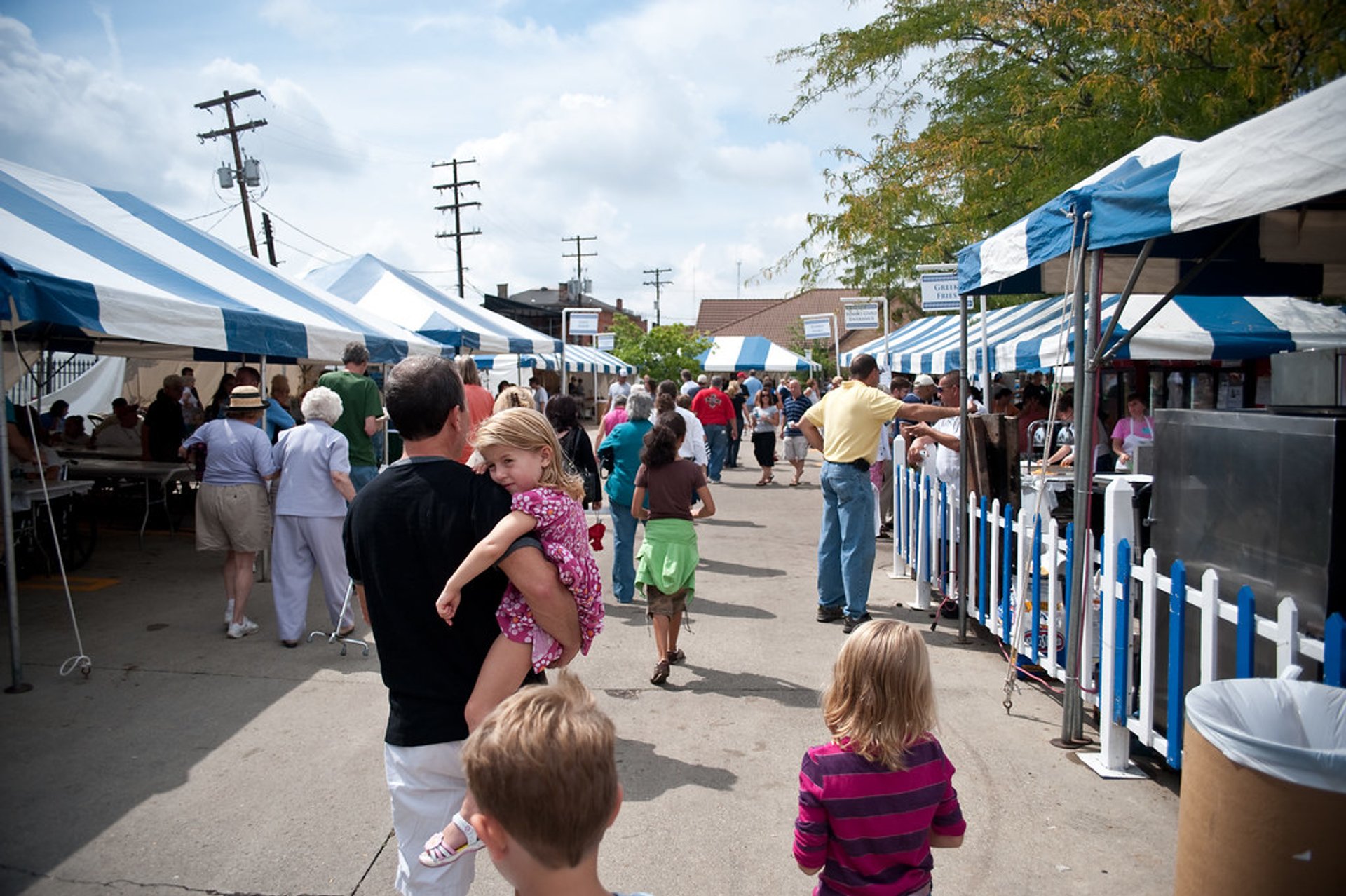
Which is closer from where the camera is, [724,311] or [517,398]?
[517,398]

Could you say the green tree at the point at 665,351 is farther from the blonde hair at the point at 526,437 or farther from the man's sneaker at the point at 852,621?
the blonde hair at the point at 526,437

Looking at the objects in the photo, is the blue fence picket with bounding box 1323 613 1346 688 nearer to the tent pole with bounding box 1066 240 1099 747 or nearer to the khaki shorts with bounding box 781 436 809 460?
the tent pole with bounding box 1066 240 1099 747

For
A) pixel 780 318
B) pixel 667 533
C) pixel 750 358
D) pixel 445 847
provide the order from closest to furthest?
pixel 445 847
pixel 667 533
pixel 750 358
pixel 780 318

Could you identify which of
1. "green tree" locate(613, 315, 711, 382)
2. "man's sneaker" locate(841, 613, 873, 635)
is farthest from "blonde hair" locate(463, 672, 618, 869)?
"green tree" locate(613, 315, 711, 382)

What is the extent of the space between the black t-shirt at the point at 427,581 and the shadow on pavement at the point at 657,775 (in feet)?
6.47

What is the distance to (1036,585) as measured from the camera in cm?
511

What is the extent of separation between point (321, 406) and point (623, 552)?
2.79 meters

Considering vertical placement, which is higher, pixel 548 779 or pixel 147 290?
pixel 147 290

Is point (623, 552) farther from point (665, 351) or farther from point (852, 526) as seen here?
point (665, 351)

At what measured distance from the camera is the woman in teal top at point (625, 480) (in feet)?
24.8

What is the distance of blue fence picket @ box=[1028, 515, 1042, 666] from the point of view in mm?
4977

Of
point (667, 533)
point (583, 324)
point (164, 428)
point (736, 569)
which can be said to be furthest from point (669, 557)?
point (583, 324)

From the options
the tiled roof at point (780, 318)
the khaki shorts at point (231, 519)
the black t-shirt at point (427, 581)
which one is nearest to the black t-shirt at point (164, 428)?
the khaki shorts at point (231, 519)

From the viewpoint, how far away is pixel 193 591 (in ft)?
26.0
